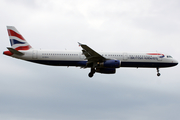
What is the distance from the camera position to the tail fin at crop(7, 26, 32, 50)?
126 ft

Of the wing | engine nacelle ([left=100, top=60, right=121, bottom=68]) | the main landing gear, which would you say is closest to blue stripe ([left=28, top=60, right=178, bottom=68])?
the wing

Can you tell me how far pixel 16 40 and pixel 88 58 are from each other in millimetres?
10729

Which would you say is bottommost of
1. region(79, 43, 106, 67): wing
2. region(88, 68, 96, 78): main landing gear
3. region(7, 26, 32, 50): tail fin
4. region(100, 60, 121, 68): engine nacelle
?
region(88, 68, 96, 78): main landing gear

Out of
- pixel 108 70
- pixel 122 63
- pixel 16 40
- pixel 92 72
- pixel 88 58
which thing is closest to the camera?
pixel 88 58

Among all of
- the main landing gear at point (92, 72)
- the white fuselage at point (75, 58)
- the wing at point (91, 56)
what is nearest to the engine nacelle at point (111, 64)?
the wing at point (91, 56)

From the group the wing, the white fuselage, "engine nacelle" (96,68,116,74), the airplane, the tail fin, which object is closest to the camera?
the wing

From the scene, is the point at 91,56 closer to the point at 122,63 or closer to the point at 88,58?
the point at 88,58

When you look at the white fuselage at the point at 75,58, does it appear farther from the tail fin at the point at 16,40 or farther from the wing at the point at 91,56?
the tail fin at the point at 16,40

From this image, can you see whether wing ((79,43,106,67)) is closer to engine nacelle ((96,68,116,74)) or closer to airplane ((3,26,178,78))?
airplane ((3,26,178,78))

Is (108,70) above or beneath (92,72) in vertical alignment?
above

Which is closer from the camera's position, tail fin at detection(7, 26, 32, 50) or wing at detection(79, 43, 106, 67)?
wing at detection(79, 43, 106, 67)

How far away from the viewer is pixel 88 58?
3616 cm

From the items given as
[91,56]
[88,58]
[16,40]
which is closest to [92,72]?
[88,58]

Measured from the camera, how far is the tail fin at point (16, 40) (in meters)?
38.3
